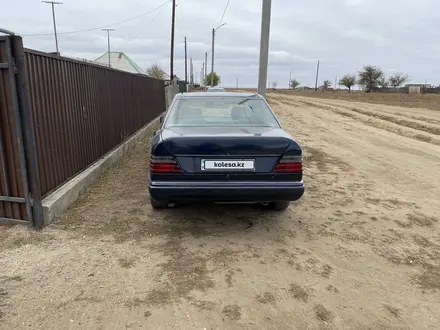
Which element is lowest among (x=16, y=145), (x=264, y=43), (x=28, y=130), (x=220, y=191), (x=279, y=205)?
(x=279, y=205)

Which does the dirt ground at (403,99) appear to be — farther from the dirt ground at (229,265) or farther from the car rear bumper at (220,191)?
the car rear bumper at (220,191)

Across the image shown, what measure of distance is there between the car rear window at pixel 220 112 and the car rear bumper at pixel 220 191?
0.94 m

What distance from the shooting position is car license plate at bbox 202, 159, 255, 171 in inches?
148

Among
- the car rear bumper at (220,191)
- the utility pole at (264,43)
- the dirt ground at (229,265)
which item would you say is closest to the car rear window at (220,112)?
the car rear bumper at (220,191)

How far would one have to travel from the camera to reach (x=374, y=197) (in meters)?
5.60

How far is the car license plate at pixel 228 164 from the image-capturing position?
3754 millimetres

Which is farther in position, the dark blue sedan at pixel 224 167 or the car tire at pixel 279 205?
the car tire at pixel 279 205

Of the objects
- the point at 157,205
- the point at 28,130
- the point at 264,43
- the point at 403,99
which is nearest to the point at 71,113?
the point at 28,130

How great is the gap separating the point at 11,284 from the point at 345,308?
9.08 feet

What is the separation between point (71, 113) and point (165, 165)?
2.40m

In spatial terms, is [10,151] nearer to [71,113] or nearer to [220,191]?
[71,113]

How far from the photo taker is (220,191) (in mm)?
3754

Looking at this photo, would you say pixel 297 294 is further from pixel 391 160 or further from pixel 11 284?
pixel 391 160

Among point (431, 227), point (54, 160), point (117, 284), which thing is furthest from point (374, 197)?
point (54, 160)
